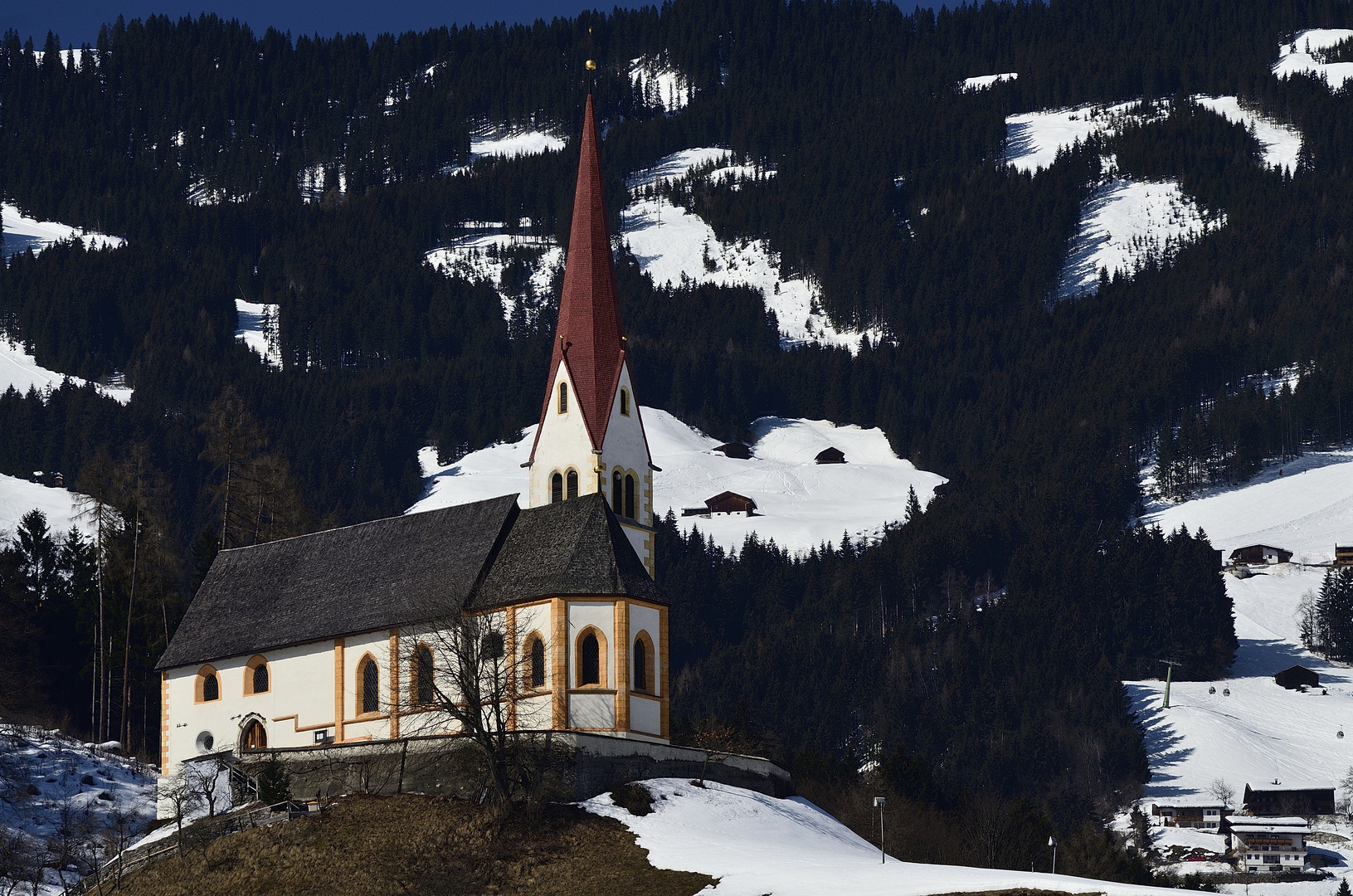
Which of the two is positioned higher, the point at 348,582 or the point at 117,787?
the point at 348,582

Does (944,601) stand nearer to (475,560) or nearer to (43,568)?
(43,568)

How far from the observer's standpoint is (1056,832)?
113438 mm

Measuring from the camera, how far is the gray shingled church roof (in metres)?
67.4

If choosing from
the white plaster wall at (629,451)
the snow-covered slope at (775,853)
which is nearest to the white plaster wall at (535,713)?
the snow-covered slope at (775,853)

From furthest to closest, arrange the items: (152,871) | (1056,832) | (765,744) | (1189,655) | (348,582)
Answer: (1189,655) → (1056,832) → (765,744) → (348,582) → (152,871)

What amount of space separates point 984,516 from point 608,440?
377 feet

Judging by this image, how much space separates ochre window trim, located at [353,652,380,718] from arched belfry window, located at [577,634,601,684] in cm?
883

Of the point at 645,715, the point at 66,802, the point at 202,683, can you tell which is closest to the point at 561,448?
the point at 645,715

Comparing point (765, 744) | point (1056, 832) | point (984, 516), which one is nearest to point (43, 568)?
point (765, 744)

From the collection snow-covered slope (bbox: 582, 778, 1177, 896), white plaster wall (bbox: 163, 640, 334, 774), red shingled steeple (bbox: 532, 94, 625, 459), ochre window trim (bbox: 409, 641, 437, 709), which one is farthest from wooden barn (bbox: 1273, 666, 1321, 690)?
white plaster wall (bbox: 163, 640, 334, 774)

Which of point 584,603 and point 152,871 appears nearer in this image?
point 152,871

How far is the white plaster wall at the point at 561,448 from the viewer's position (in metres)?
76.4

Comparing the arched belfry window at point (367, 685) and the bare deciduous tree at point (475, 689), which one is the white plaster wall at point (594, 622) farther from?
the arched belfry window at point (367, 685)

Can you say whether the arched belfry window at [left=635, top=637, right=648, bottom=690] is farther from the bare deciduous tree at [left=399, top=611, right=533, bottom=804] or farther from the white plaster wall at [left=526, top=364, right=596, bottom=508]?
the white plaster wall at [left=526, top=364, right=596, bottom=508]
